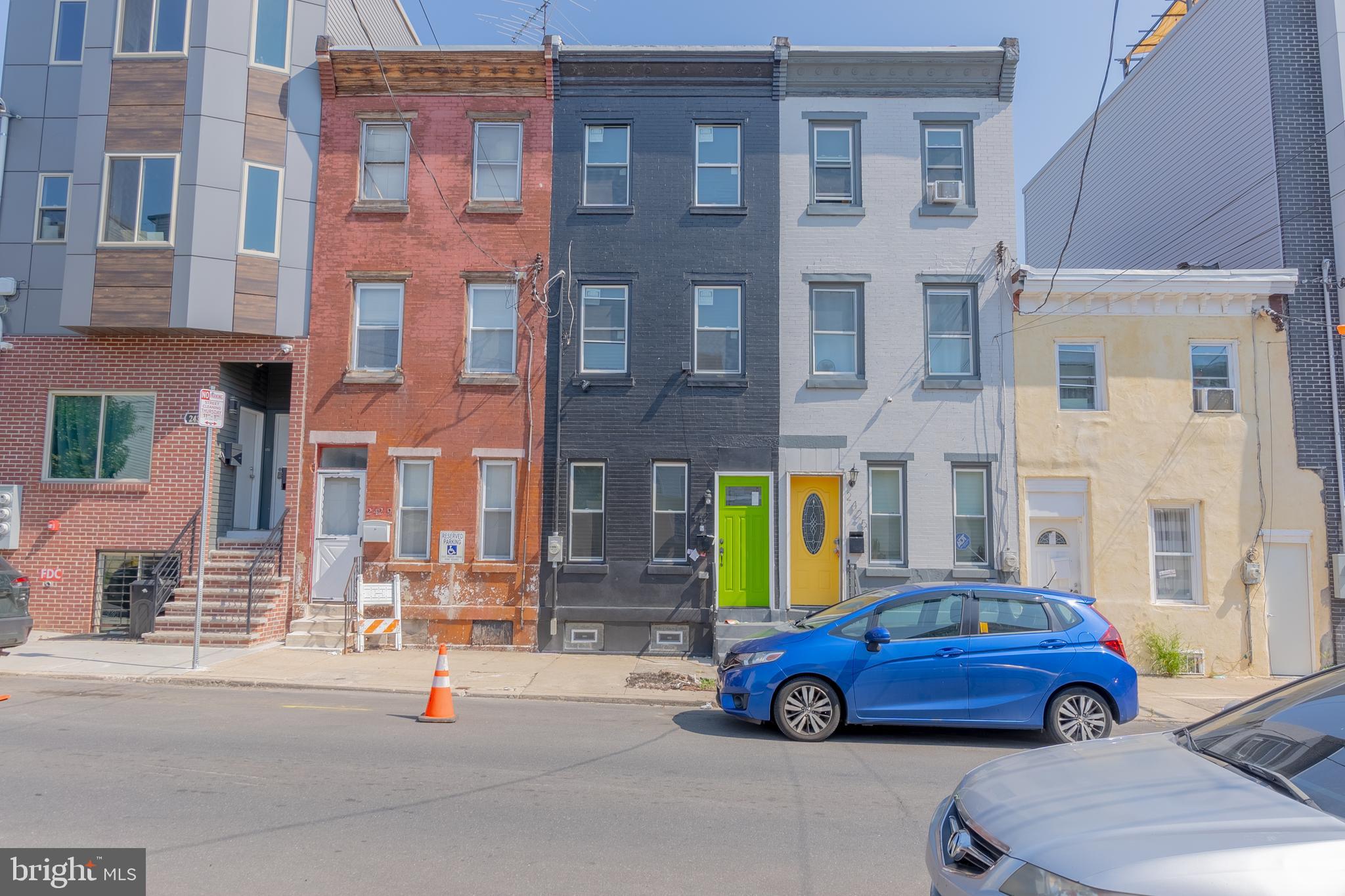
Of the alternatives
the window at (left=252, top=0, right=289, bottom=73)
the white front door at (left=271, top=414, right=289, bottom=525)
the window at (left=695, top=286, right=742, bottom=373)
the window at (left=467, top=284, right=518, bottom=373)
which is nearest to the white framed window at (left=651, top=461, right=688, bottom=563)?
the window at (left=695, top=286, right=742, bottom=373)

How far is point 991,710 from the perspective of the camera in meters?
8.59

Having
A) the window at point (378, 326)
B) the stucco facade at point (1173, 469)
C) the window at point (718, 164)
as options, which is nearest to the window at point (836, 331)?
the window at point (718, 164)

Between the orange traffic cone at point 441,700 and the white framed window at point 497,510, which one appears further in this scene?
the white framed window at point 497,510

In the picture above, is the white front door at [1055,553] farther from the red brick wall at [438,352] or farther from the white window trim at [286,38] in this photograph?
the white window trim at [286,38]

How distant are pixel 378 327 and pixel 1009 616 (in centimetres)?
1152

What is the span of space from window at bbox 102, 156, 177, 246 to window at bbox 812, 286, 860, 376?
1115cm

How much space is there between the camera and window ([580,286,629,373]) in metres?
15.2

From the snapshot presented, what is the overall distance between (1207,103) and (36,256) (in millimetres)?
22128

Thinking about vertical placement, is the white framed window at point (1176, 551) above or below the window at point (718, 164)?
below

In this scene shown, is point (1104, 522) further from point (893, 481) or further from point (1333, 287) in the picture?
point (1333, 287)

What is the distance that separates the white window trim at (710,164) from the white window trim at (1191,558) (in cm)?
891

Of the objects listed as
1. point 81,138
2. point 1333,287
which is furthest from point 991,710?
point 81,138

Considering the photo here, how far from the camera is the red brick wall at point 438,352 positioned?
48.0 feet

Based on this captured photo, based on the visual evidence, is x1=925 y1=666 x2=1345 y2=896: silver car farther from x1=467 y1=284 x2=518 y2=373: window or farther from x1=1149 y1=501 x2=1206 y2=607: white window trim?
x1=467 y1=284 x2=518 y2=373: window
